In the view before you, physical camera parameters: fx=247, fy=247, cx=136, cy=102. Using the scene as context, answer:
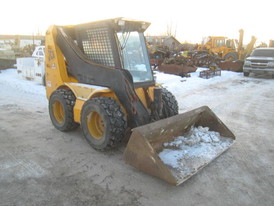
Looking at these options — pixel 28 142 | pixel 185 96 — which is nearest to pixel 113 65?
pixel 28 142

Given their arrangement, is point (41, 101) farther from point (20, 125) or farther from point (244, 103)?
point (244, 103)

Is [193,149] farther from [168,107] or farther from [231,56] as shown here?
[231,56]

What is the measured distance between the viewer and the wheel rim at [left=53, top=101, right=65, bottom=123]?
5152 millimetres

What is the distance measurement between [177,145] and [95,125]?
1451mm

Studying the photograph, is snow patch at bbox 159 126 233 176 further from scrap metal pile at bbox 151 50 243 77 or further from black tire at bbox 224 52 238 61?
black tire at bbox 224 52 238 61

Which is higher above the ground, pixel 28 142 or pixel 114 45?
pixel 114 45

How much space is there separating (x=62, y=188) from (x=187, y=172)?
5.30ft

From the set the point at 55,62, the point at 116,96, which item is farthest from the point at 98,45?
the point at 55,62

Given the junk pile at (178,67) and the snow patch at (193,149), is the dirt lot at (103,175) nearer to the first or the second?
the snow patch at (193,149)

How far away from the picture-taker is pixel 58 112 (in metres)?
5.23

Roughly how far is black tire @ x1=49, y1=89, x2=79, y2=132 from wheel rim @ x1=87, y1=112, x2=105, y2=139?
0.70m

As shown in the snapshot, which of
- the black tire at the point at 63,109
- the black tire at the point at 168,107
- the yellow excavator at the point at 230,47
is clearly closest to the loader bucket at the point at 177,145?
the black tire at the point at 168,107

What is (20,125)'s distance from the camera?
5465 mm

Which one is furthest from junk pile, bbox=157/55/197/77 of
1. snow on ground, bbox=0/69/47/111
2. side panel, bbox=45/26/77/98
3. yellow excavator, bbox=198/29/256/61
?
side panel, bbox=45/26/77/98
